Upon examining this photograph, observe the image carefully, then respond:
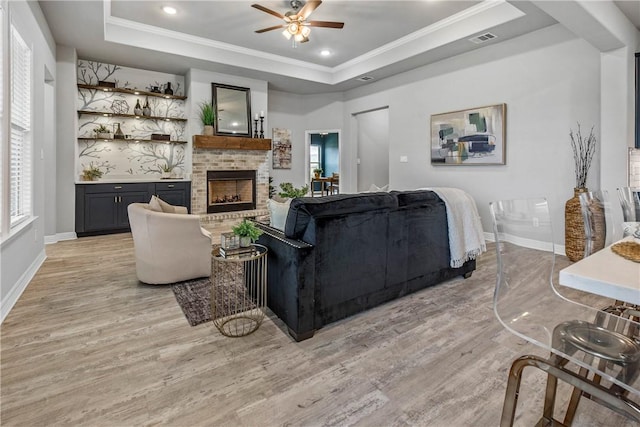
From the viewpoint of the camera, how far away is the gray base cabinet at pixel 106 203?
17.5ft

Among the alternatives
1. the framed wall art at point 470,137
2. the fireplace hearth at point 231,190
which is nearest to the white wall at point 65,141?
the fireplace hearth at point 231,190

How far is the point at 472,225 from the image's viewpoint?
10.9ft

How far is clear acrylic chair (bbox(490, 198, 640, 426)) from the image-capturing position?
3.68ft

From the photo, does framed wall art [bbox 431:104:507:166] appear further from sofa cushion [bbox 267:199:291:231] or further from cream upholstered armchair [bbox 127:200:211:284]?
cream upholstered armchair [bbox 127:200:211:284]

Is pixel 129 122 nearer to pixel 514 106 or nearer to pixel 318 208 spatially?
pixel 318 208

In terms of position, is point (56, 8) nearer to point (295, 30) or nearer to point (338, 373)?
point (295, 30)

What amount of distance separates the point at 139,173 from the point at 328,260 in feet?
17.5

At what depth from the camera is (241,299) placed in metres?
2.93

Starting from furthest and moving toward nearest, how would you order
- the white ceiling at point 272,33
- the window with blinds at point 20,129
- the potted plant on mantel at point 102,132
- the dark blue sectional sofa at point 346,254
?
1. the potted plant on mantel at point 102,132
2. the white ceiling at point 272,33
3. the window with blinds at point 20,129
4. the dark blue sectional sofa at point 346,254

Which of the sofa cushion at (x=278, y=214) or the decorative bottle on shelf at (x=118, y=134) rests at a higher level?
the decorative bottle on shelf at (x=118, y=134)

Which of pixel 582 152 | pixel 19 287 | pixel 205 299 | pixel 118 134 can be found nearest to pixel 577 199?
pixel 582 152

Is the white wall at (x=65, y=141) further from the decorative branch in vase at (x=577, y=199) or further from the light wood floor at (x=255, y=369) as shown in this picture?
the decorative branch in vase at (x=577, y=199)

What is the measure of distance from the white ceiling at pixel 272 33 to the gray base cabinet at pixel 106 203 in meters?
2.15

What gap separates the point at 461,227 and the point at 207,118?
16.3 feet
